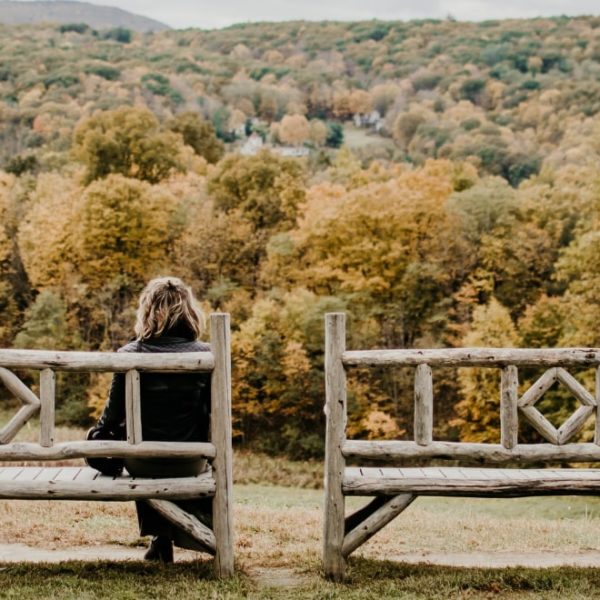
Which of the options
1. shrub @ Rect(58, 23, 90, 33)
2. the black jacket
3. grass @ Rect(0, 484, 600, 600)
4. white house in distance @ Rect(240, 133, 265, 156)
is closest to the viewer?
grass @ Rect(0, 484, 600, 600)

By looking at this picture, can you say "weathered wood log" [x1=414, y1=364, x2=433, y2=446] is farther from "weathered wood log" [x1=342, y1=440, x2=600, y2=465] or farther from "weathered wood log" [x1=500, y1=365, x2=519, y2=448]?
"weathered wood log" [x1=500, y1=365, x2=519, y2=448]

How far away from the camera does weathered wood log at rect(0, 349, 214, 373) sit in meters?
6.25

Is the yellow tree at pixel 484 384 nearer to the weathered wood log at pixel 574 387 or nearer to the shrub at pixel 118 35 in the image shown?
the weathered wood log at pixel 574 387

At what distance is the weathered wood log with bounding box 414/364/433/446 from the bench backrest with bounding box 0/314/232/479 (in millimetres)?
1672

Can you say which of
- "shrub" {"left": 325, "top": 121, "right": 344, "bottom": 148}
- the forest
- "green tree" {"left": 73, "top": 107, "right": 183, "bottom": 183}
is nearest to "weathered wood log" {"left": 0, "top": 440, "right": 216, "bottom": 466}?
the forest

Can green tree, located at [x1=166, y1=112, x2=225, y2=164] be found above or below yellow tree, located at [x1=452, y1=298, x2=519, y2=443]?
above

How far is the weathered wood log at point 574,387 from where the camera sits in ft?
20.7

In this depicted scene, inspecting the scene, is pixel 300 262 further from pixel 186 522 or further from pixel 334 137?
pixel 334 137

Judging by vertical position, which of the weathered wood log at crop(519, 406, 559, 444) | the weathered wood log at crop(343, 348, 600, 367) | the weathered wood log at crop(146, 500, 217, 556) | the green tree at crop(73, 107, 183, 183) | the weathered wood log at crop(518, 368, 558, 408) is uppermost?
the green tree at crop(73, 107, 183, 183)

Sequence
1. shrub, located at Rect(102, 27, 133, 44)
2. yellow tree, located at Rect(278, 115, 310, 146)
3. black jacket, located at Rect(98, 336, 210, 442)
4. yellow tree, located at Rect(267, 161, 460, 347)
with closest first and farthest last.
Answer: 1. black jacket, located at Rect(98, 336, 210, 442)
2. yellow tree, located at Rect(267, 161, 460, 347)
3. yellow tree, located at Rect(278, 115, 310, 146)
4. shrub, located at Rect(102, 27, 133, 44)

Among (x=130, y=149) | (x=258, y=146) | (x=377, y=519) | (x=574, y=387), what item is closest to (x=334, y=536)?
(x=377, y=519)

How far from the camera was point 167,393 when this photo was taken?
6.71 metres

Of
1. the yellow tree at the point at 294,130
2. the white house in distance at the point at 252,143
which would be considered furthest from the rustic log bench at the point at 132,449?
the yellow tree at the point at 294,130

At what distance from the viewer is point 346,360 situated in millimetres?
6762
